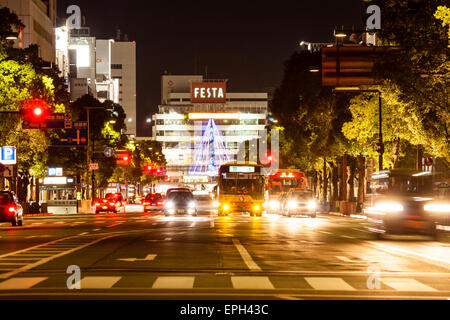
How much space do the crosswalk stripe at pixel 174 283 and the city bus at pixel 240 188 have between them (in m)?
38.2

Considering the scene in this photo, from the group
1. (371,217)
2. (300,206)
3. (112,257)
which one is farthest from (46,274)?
(300,206)

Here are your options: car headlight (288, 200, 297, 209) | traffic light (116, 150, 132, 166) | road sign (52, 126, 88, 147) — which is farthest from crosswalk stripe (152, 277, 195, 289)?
traffic light (116, 150, 132, 166)

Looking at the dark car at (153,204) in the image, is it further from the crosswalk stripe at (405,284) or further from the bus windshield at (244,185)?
the crosswalk stripe at (405,284)

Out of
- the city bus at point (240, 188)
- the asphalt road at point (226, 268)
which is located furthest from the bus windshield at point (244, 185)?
the asphalt road at point (226, 268)

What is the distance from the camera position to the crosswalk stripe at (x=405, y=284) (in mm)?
13258

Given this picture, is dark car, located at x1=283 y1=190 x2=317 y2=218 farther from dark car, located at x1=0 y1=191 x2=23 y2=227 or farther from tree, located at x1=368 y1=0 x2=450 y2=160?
dark car, located at x1=0 y1=191 x2=23 y2=227

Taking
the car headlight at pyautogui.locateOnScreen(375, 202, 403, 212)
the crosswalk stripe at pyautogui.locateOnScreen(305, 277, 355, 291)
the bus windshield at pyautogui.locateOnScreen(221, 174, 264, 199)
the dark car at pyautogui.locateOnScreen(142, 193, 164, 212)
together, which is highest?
the bus windshield at pyautogui.locateOnScreen(221, 174, 264, 199)

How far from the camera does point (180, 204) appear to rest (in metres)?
54.6

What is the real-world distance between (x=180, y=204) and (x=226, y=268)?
125 feet

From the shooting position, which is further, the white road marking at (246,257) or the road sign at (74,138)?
the road sign at (74,138)

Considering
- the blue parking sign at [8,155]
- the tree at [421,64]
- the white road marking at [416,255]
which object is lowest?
the white road marking at [416,255]

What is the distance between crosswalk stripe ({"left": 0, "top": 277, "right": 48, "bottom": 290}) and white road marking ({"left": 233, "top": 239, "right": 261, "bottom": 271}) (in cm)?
443

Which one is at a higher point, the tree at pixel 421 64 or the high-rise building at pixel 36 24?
the high-rise building at pixel 36 24

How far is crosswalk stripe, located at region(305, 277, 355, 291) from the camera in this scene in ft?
43.6
